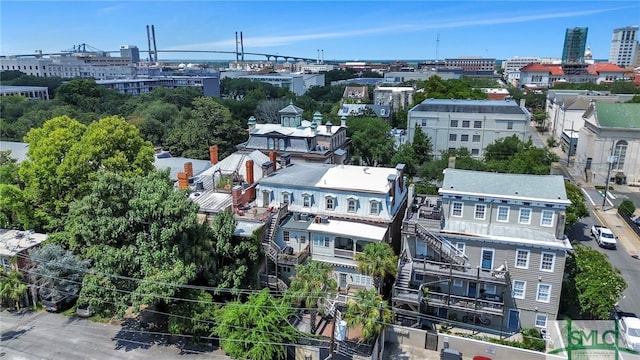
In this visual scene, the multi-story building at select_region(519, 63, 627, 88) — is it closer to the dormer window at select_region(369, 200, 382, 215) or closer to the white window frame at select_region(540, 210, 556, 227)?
the white window frame at select_region(540, 210, 556, 227)

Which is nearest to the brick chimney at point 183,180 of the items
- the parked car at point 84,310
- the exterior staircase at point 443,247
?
the parked car at point 84,310

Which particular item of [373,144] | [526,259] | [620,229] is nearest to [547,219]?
[526,259]

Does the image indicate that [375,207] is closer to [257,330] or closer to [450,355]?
[450,355]

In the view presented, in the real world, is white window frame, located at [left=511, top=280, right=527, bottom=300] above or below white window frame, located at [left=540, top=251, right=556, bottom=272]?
below

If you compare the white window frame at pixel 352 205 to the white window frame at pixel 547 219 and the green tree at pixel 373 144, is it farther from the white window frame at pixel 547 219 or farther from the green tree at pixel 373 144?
the green tree at pixel 373 144

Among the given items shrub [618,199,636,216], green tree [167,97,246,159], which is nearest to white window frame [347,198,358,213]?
green tree [167,97,246,159]

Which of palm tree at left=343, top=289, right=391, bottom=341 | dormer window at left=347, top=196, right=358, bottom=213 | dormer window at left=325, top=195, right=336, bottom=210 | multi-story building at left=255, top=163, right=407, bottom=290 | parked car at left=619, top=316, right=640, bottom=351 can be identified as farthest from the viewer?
dormer window at left=325, top=195, right=336, bottom=210
